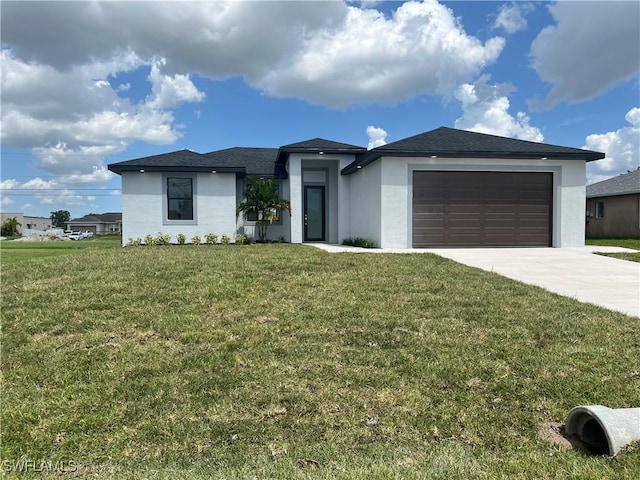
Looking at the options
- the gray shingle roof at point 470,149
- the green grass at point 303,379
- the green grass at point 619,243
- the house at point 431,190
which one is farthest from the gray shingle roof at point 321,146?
the green grass at point 303,379

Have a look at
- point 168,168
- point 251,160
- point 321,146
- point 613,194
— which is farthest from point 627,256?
point 168,168

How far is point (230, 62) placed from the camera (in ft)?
48.4

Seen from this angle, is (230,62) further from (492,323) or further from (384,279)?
(492,323)

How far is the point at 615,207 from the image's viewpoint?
23.6m

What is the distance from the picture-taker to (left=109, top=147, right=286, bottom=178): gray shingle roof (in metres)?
16.0

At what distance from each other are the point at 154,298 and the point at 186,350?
1800 millimetres

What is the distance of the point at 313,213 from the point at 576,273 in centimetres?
1123

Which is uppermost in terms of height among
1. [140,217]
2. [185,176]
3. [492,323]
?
[185,176]

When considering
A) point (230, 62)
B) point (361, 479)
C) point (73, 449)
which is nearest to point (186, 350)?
point (73, 449)

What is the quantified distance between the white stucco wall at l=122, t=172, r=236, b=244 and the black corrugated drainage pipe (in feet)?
50.6

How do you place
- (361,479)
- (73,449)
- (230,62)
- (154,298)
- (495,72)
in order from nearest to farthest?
(361,479), (73,449), (154,298), (230,62), (495,72)

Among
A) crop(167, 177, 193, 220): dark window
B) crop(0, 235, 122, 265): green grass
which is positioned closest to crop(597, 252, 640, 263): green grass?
crop(167, 177, 193, 220): dark window

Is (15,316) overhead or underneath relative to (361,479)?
overhead

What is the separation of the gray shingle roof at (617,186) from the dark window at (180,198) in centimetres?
2265
